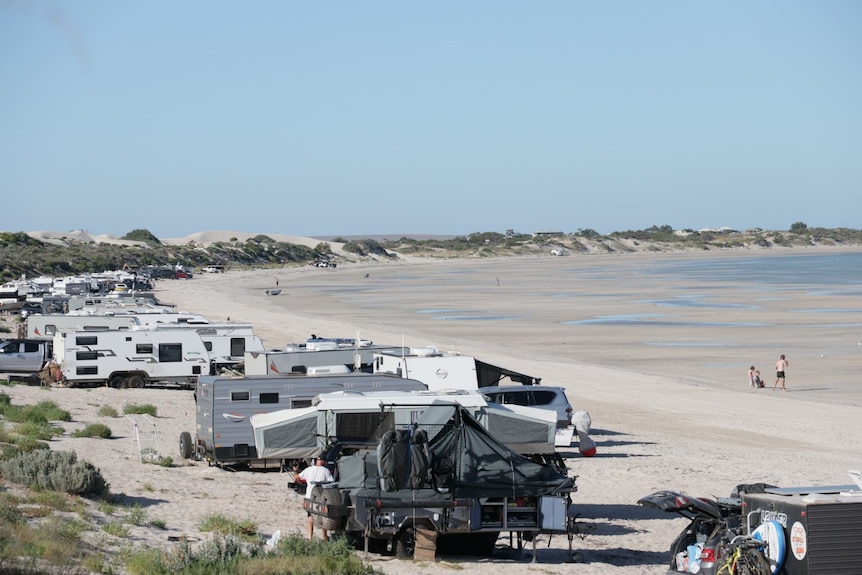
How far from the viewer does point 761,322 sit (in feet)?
186

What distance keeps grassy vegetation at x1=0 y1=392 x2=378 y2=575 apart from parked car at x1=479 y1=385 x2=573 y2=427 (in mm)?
8497

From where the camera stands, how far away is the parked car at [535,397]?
2247 centimetres

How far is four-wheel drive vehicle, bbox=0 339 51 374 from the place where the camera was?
33.0 metres

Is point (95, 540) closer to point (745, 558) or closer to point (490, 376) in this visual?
point (745, 558)

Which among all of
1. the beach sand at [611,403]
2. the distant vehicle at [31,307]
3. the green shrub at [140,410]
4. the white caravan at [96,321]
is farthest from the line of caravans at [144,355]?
the distant vehicle at [31,307]

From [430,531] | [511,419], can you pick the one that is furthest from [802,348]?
[430,531]

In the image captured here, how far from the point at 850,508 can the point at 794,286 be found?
8199 cm

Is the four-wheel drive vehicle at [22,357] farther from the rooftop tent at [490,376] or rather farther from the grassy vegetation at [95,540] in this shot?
the grassy vegetation at [95,540]

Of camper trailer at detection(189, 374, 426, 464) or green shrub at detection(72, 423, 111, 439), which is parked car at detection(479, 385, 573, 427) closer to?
camper trailer at detection(189, 374, 426, 464)

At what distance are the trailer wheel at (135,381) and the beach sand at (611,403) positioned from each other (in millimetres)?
433

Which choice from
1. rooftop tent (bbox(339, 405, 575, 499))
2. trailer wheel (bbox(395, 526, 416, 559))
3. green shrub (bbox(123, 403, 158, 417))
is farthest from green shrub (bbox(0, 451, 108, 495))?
green shrub (bbox(123, 403, 158, 417))

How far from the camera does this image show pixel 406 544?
13.5 metres

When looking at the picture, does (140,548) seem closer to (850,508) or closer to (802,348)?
(850,508)

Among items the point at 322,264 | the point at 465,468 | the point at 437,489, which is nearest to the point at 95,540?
the point at 437,489
